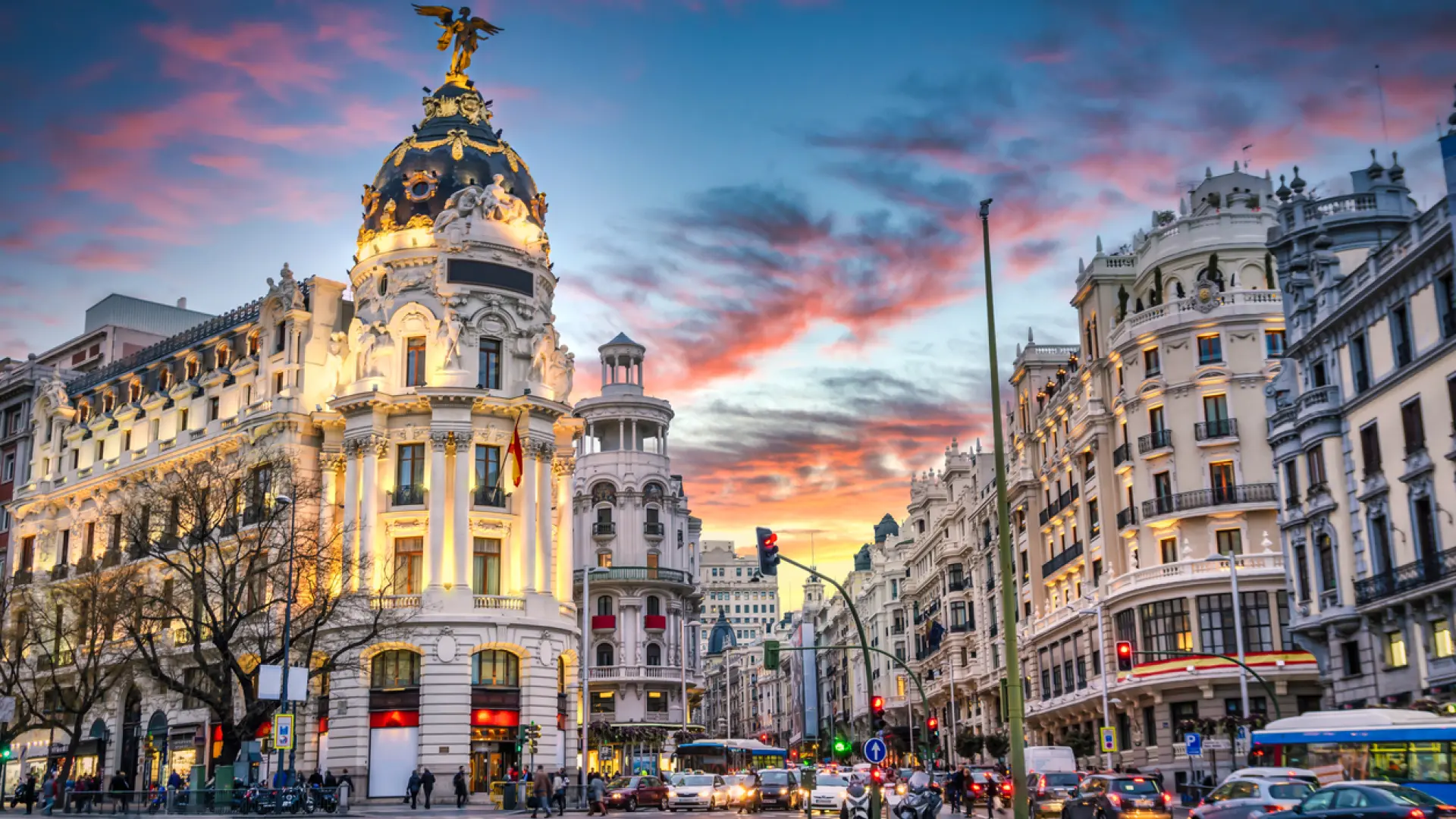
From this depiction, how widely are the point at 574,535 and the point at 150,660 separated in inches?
2214

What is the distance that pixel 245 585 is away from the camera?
201ft

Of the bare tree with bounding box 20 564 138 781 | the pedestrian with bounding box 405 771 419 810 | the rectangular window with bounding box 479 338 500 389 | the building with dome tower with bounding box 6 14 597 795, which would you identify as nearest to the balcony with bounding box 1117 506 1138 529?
the building with dome tower with bounding box 6 14 597 795

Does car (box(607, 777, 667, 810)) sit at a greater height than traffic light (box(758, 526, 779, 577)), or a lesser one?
lesser

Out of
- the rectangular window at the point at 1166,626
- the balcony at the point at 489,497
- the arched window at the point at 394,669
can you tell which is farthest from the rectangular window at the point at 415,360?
the rectangular window at the point at 1166,626

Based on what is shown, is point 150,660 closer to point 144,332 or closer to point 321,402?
point 321,402

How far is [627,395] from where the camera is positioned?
350ft

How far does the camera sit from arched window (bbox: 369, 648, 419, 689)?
6469cm

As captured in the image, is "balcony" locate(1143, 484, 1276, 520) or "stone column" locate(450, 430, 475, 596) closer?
"balcony" locate(1143, 484, 1276, 520)

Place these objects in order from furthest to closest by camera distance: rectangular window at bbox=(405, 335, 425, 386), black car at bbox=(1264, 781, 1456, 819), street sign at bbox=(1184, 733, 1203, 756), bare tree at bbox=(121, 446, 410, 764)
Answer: rectangular window at bbox=(405, 335, 425, 386) → bare tree at bbox=(121, 446, 410, 764) → street sign at bbox=(1184, 733, 1203, 756) → black car at bbox=(1264, 781, 1456, 819)

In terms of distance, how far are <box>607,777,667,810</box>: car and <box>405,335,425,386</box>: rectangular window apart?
72.9ft

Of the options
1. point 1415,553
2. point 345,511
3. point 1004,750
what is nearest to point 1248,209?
point 1415,553

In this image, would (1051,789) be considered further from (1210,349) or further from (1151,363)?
(1151,363)

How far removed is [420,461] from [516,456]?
4705mm

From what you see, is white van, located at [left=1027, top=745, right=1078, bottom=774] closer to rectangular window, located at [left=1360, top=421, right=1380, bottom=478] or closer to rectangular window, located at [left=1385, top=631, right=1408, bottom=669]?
rectangular window, located at [left=1385, top=631, right=1408, bottom=669]
